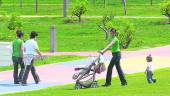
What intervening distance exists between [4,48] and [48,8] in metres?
29.1

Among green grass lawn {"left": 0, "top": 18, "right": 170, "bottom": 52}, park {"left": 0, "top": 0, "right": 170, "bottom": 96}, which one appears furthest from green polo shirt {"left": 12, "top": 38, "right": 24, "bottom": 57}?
green grass lawn {"left": 0, "top": 18, "right": 170, "bottom": 52}

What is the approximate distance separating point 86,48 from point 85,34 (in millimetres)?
6552

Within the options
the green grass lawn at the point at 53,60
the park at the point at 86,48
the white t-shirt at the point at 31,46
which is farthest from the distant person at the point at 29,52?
the green grass lawn at the point at 53,60

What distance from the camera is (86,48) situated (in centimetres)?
3309

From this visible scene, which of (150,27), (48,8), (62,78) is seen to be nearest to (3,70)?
(62,78)

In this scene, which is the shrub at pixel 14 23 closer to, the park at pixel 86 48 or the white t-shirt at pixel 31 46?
the park at pixel 86 48

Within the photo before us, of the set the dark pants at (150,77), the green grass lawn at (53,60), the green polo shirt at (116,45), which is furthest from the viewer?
the green grass lawn at (53,60)

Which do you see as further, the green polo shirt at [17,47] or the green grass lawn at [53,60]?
the green grass lawn at [53,60]

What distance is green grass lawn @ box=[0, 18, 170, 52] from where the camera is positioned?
34188 mm

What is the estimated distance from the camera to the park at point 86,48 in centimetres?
1781

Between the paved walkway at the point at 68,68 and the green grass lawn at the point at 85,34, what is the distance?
9.33ft

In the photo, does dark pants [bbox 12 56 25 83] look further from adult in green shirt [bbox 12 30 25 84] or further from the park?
the park

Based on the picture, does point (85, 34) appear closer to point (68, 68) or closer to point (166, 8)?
point (166, 8)

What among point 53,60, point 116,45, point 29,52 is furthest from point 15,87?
point 53,60
